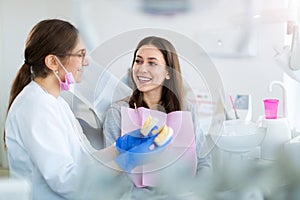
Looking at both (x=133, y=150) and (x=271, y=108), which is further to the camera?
(x=271, y=108)

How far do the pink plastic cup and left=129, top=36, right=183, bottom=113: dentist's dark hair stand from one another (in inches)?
7.3

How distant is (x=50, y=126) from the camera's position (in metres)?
0.68

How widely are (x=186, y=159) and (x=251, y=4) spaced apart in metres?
0.33

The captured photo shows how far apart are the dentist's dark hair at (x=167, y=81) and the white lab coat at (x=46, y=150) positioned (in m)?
0.13

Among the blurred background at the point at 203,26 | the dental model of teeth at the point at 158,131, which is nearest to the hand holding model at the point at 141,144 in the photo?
the dental model of teeth at the point at 158,131

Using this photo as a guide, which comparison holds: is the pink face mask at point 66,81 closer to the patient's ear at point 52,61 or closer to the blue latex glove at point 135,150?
the patient's ear at point 52,61

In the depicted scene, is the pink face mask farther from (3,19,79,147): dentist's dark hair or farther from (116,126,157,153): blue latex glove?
(116,126,157,153): blue latex glove

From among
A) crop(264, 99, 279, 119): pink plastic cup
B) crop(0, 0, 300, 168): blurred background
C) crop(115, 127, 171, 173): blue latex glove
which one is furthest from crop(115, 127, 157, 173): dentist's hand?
crop(264, 99, 279, 119): pink plastic cup

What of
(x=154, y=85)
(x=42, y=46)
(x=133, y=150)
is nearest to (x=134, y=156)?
(x=133, y=150)

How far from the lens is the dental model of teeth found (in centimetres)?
67

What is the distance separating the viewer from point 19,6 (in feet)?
2.14

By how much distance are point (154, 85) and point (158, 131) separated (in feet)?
0.27

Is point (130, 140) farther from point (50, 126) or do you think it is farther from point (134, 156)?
point (50, 126)

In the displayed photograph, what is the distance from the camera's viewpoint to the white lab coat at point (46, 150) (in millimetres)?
667
